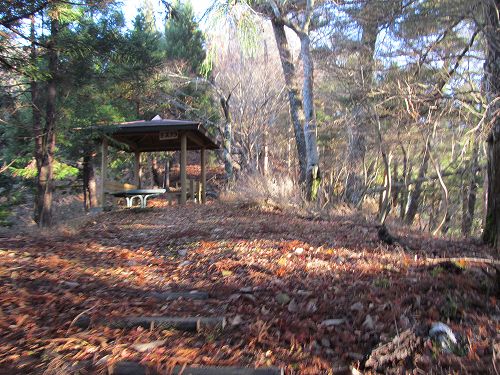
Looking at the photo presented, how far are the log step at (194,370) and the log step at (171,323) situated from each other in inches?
26.3

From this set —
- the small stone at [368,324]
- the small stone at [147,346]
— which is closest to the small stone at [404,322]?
the small stone at [368,324]

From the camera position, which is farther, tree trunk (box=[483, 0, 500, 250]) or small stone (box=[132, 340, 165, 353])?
tree trunk (box=[483, 0, 500, 250])

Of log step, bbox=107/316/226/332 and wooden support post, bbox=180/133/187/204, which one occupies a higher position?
wooden support post, bbox=180/133/187/204

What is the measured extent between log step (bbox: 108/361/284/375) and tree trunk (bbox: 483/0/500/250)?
5.69 metres

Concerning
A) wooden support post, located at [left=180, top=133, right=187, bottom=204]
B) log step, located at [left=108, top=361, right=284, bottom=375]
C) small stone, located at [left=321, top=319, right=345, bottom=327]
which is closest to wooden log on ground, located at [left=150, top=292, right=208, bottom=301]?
small stone, located at [left=321, top=319, right=345, bottom=327]

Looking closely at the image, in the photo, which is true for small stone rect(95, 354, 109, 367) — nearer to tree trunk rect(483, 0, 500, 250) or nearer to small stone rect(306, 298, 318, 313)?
small stone rect(306, 298, 318, 313)

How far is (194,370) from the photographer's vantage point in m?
2.74

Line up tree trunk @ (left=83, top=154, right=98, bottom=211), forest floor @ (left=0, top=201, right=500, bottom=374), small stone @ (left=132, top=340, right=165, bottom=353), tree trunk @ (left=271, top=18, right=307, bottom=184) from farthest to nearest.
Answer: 1. tree trunk @ (left=83, top=154, right=98, bottom=211)
2. tree trunk @ (left=271, top=18, right=307, bottom=184)
3. small stone @ (left=132, top=340, right=165, bottom=353)
4. forest floor @ (left=0, top=201, right=500, bottom=374)

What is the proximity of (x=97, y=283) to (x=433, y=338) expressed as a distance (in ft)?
10.7

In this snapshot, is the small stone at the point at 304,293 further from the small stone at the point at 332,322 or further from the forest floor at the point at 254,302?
the small stone at the point at 332,322

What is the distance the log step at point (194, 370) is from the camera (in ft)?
8.86

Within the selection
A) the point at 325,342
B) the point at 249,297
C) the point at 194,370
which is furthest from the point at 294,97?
the point at 194,370

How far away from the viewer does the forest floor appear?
2.93 meters

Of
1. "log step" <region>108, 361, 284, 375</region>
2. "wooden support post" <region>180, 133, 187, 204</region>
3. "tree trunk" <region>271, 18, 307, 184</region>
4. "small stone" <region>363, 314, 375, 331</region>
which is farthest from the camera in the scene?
"tree trunk" <region>271, 18, 307, 184</region>
